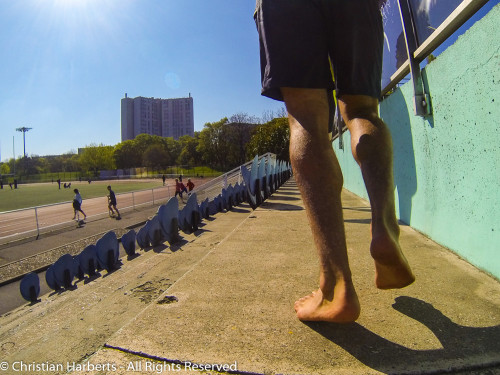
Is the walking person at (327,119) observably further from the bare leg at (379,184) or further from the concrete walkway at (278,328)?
the concrete walkway at (278,328)

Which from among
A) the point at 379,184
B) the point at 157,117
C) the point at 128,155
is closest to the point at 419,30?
the point at 379,184

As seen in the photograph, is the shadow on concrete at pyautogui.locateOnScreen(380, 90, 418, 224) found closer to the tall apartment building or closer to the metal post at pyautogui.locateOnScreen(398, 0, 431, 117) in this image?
the metal post at pyautogui.locateOnScreen(398, 0, 431, 117)

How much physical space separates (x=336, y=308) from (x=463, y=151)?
128 cm

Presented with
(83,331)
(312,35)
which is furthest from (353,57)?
(83,331)

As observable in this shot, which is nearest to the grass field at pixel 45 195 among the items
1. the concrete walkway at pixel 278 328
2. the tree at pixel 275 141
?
the tree at pixel 275 141

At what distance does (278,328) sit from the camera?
3.36 ft

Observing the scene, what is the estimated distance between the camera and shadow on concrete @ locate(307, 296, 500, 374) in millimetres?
795

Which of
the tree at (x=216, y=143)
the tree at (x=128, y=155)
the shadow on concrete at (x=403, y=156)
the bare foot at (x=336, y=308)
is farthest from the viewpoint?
the tree at (x=128, y=155)

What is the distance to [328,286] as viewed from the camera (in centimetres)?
100

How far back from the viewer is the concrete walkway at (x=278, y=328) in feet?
2.75

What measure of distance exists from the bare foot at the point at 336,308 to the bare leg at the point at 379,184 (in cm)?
13

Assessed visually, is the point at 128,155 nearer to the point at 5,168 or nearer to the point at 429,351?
the point at 5,168

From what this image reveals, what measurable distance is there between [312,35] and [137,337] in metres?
1.16

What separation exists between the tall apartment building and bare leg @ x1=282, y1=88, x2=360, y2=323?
131345mm
